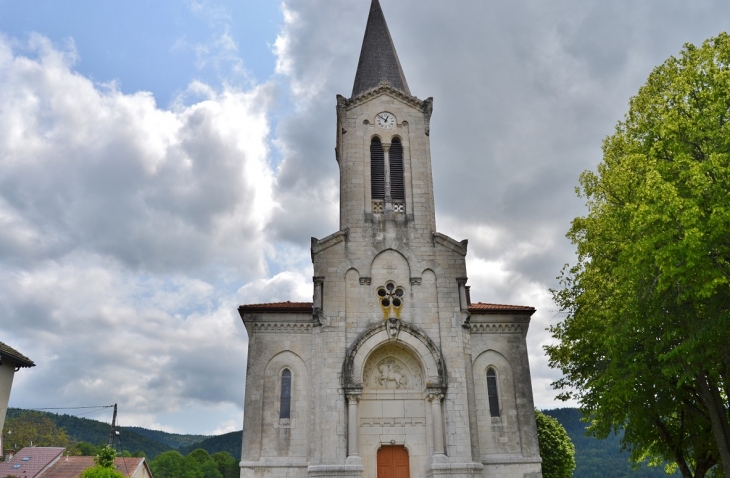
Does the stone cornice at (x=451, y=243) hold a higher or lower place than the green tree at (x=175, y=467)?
higher

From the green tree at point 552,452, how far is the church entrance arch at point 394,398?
23.1 metres

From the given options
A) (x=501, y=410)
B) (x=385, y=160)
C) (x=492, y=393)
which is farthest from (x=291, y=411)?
(x=385, y=160)

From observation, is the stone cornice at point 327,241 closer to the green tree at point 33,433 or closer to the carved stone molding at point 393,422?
the carved stone molding at point 393,422

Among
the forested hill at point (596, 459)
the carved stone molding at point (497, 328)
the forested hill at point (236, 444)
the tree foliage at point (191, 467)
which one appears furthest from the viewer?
the forested hill at point (596, 459)

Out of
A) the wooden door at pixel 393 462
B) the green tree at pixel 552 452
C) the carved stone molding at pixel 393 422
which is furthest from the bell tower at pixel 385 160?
the green tree at pixel 552 452

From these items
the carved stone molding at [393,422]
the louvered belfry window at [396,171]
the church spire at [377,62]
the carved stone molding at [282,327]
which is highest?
the church spire at [377,62]

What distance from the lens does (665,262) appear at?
14.9 m

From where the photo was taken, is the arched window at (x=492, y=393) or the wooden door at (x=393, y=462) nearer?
the wooden door at (x=393, y=462)

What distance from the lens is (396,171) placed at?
90.8ft

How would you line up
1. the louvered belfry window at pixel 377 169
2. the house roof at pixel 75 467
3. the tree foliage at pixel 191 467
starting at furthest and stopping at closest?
the tree foliage at pixel 191 467 < the house roof at pixel 75 467 < the louvered belfry window at pixel 377 169

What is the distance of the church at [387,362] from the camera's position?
2250cm

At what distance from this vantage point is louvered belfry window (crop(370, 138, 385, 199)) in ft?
88.8

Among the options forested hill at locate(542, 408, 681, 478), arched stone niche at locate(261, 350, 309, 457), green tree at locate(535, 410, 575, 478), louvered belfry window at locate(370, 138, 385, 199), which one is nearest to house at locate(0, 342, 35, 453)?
arched stone niche at locate(261, 350, 309, 457)

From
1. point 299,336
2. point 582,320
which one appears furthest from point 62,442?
point 582,320
